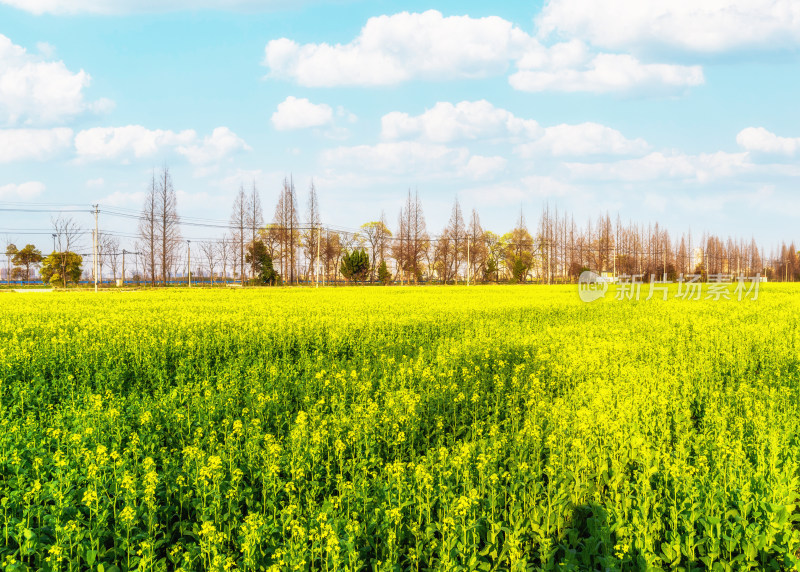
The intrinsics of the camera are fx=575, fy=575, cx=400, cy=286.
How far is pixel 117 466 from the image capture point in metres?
4.49

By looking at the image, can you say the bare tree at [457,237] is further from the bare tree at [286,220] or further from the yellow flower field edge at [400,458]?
the yellow flower field edge at [400,458]

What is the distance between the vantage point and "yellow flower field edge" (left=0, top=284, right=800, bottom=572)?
11.7 feet

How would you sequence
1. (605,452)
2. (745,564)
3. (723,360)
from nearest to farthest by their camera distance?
1. (745,564)
2. (605,452)
3. (723,360)

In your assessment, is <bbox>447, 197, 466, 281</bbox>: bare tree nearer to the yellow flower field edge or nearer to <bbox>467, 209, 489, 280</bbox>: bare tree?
<bbox>467, 209, 489, 280</bbox>: bare tree

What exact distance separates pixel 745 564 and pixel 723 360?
7.34 m

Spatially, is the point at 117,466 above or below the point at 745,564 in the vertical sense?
above

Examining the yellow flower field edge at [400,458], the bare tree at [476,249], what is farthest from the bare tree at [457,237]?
the yellow flower field edge at [400,458]

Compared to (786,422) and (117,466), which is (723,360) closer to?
(786,422)

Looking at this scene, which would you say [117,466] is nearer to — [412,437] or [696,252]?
[412,437]

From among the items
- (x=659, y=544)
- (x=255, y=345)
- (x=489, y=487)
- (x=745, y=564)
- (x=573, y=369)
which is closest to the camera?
(x=745, y=564)

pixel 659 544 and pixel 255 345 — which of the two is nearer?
pixel 659 544

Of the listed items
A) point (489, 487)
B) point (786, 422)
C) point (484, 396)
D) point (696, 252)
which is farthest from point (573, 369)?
point (696, 252)

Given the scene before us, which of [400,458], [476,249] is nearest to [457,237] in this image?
[476,249]

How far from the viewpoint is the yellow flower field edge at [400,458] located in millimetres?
3574
